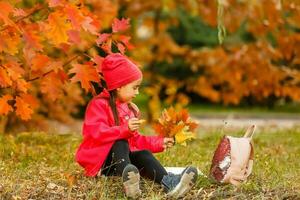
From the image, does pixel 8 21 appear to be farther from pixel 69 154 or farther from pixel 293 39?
pixel 293 39

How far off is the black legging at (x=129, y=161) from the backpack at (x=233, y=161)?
0.31 metres

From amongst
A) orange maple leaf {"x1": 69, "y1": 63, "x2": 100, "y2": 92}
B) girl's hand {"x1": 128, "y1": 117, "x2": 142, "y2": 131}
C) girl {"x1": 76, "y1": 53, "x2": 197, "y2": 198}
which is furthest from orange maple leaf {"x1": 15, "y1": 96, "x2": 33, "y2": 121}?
girl's hand {"x1": 128, "y1": 117, "x2": 142, "y2": 131}

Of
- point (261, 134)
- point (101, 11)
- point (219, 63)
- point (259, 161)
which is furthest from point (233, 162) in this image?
point (219, 63)

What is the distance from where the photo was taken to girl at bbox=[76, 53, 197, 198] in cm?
444

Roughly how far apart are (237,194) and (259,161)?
4.03 ft

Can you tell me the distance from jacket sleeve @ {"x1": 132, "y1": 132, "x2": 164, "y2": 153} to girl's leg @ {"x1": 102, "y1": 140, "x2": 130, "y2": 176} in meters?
0.18

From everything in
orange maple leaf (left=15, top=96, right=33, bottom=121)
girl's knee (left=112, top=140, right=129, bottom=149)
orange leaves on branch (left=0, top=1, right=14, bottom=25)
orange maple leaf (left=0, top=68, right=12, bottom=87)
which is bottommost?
girl's knee (left=112, top=140, right=129, bottom=149)

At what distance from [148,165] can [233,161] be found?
49cm

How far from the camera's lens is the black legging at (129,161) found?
14.6 feet

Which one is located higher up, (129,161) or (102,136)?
(102,136)

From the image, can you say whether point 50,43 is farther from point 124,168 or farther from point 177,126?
point 124,168

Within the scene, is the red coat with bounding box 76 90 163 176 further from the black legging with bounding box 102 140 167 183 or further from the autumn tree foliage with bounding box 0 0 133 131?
the autumn tree foliage with bounding box 0 0 133 131

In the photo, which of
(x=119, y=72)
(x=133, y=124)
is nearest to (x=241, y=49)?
(x=119, y=72)

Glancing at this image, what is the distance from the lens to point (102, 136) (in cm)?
445
